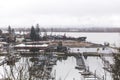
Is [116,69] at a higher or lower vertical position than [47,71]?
higher

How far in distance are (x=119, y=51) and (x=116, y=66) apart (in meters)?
0.17

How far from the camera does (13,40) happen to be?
59.3 ft

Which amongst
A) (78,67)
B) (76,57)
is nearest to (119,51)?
(78,67)

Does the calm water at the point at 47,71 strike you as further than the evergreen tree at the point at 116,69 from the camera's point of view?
No

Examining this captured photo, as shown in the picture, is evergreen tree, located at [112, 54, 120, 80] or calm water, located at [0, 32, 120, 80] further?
evergreen tree, located at [112, 54, 120, 80]

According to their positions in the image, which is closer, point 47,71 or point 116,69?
point 116,69

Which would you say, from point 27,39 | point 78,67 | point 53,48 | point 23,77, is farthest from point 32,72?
point 27,39

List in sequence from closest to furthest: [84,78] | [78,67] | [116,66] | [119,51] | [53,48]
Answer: [116,66], [119,51], [84,78], [78,67], [53,48]

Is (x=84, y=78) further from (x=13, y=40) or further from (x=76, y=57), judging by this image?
→ (x=13, y=40)

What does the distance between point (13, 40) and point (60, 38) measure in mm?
6089

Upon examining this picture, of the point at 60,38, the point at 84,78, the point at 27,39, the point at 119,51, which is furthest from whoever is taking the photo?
the point at 60,38

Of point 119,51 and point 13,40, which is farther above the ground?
point 119,51

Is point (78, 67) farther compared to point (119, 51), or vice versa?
point (78, 67)

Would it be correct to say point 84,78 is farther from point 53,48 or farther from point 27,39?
point 27,39
